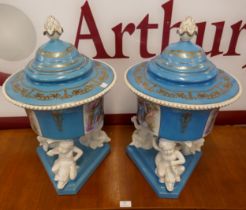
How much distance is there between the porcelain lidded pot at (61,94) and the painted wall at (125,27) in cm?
17

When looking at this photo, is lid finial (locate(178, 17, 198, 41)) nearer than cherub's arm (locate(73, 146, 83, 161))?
Yes

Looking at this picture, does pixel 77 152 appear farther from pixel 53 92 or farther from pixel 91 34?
pixel 91 34

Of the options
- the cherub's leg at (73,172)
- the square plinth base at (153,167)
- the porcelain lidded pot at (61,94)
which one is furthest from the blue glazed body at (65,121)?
the square plinth base at (153,167)

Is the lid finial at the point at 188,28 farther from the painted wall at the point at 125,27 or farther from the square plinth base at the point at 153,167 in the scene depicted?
the square plinth base at the point at 153,167

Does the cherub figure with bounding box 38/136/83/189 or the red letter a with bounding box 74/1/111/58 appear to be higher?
the red letter a with bounding box 74/1/111/58

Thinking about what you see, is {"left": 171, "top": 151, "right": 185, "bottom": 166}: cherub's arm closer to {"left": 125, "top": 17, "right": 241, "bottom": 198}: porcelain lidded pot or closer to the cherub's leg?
{"left": 125, "top": 17, "right": 241, "bottom": 198}: porcelain lidded pot

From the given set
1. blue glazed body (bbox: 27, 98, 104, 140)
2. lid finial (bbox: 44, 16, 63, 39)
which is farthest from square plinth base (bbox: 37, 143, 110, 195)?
lid finial (bbox: 44, 16, 63, 39)

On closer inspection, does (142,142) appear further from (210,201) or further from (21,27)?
(21,27)

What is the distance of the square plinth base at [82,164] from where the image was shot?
0.70 m

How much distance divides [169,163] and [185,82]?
0.74 feet

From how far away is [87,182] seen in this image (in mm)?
743

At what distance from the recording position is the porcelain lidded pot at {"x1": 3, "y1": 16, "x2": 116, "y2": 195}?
59cm

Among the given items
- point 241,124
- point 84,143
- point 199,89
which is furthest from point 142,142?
point 241,124

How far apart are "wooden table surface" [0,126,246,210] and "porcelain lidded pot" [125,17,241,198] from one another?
0.20 feet
